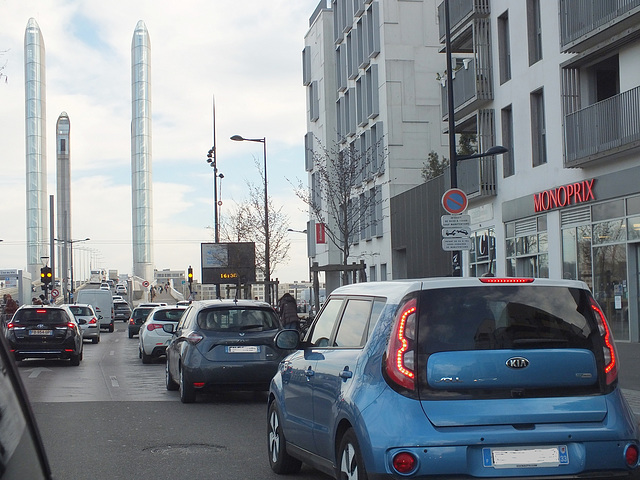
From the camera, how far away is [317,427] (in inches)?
275

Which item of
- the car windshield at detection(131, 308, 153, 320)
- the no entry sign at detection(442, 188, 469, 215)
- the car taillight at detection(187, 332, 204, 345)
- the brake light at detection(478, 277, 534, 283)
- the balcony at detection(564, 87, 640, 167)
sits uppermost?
the balcony at detection(564, 87, 640, 167)

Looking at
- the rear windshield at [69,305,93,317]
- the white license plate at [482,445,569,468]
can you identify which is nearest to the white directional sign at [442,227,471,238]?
the white license plate at [482,445,569,468]

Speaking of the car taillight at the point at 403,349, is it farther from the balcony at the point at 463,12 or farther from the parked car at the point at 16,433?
the balcony at the point at 463,12

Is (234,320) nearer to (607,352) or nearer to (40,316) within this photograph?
(607,352)

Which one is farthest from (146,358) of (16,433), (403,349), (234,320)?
(16,433)

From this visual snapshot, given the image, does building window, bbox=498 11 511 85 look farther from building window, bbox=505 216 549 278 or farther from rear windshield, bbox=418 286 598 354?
rear windshield, bbox=418 286 598 354

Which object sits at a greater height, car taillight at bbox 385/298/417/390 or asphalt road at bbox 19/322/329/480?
car taillight at bbox 385/298/417/390

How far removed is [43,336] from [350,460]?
721 inches

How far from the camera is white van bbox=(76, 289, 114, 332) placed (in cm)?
5488

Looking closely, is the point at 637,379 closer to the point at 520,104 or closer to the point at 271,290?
the point at 520,104

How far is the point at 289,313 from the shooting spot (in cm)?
2542

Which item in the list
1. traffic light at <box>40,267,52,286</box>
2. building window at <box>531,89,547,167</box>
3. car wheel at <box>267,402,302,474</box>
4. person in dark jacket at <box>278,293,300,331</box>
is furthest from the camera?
traffic light at <box>40,267,52,286</box>

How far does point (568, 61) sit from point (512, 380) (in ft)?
67.4

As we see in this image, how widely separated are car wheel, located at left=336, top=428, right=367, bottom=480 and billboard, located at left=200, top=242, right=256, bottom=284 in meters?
48.4
